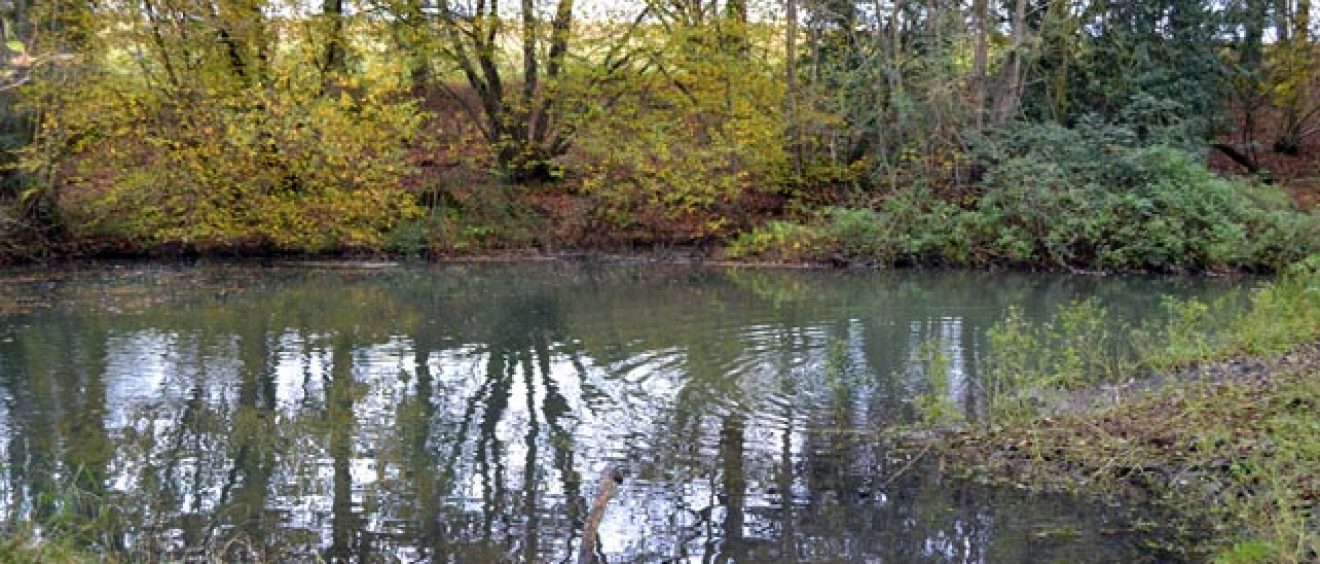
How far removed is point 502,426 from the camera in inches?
378

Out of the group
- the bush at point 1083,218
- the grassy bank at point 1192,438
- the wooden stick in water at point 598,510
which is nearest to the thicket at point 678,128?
the bush at point 1083,218

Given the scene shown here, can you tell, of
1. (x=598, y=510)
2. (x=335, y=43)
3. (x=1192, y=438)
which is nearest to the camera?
(x=598, y=510)

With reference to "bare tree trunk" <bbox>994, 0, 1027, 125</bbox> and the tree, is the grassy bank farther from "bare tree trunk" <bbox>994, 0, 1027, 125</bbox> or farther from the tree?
the tree

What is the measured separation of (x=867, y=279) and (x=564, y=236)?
23.2 feet

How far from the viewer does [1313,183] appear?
2538cm

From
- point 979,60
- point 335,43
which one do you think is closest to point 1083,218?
point 979,60

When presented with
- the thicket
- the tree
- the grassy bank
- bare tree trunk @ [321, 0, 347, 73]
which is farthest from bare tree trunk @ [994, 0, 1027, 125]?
the grassy bank

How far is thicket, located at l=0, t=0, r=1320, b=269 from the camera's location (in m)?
21.0

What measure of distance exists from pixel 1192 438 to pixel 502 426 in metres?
4.85

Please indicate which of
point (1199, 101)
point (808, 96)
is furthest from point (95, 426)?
point (1199, 101)

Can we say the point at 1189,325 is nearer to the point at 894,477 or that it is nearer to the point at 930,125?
the point at 894,477

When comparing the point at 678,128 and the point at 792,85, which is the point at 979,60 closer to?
the point at 792,85

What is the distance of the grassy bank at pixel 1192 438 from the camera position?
6441mm

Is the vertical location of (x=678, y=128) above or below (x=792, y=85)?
below
